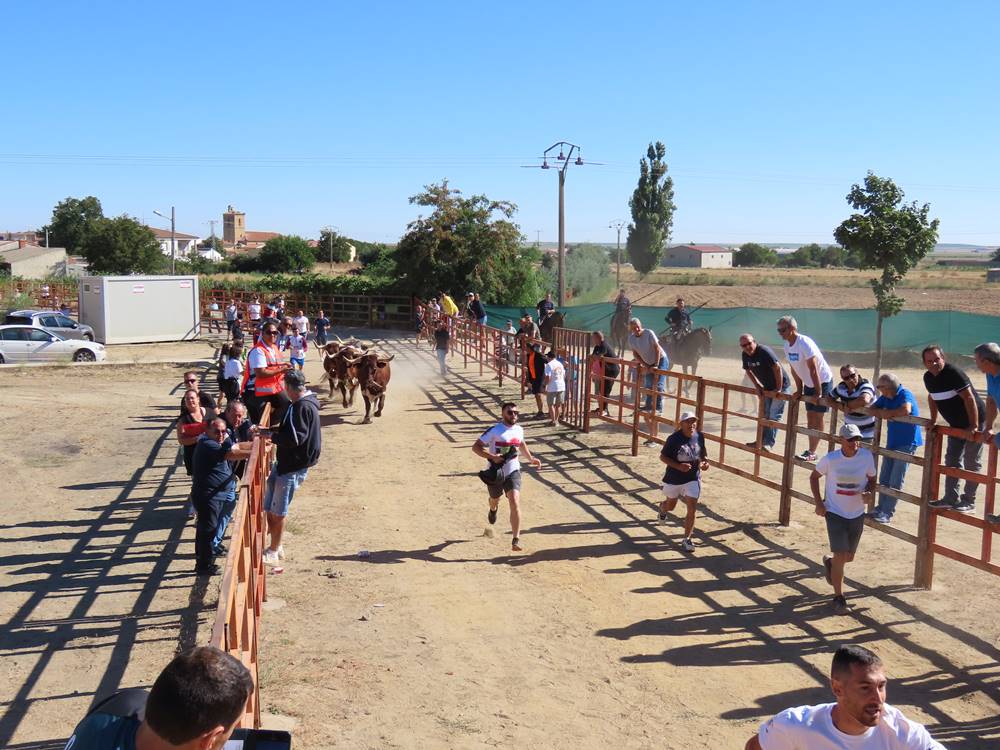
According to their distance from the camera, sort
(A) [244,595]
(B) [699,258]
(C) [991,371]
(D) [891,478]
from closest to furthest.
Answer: (A) [244,595] < (C) [991,371] < (D) [891,478] < (B) [699,258]

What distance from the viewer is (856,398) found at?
32.3ft

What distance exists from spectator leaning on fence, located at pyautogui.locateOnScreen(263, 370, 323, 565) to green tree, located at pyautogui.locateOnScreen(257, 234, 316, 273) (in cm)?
8325

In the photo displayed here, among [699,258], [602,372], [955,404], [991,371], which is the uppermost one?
[699,258]

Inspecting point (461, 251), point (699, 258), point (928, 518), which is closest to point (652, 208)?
point (461, 251)

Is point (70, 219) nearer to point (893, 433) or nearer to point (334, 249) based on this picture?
point (334, 249)

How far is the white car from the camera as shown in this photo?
26.5m

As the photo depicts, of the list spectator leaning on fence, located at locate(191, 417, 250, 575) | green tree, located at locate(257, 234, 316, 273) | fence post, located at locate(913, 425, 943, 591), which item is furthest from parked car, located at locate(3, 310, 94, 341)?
green tree, located at locate(257, 234, 316, 273)

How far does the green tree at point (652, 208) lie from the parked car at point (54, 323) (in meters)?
45.5

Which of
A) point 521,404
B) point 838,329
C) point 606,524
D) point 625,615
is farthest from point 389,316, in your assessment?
point 625,615

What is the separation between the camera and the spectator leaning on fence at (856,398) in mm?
9797

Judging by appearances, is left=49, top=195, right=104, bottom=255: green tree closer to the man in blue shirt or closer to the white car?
the white car

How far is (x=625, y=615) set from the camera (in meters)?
Result: 7.82

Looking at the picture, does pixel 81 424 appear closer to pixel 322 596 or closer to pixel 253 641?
pixel 322 596

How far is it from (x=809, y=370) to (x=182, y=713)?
9.81 m
